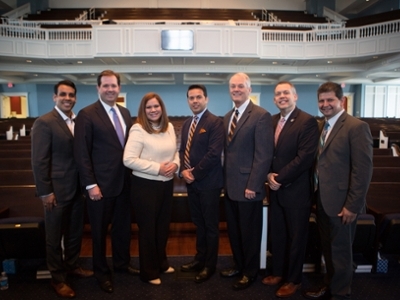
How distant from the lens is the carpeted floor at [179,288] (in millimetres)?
2285

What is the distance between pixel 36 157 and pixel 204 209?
1.21 metres

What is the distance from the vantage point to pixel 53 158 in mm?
2285

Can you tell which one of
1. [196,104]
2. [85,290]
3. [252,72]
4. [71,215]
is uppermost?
[252,72]

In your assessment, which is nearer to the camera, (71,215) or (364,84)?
(71,215)

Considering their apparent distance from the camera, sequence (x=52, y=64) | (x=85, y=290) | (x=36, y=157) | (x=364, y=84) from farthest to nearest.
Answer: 1. (x=364, y=84)
2. (x=52, y=64)
3. (x=85, y=290)
4. (x=36, y=157)

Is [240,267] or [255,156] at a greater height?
[255,156]

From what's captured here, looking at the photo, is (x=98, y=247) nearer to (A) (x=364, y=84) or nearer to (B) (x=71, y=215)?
(B) (x=71, y=215)

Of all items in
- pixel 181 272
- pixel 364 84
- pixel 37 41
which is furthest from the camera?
pixel 364 84

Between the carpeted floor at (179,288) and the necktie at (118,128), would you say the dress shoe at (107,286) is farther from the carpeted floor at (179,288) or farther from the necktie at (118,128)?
the necktie at (118,128)

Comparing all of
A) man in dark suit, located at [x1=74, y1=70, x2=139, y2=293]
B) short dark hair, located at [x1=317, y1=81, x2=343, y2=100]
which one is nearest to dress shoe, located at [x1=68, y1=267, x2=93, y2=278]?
man in dark suit, located at [x1=74, y1=70, x2=139, y2=293]

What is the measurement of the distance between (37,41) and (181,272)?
1073cm

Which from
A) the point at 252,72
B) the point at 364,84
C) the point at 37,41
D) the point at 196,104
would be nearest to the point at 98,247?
the point at 196,104

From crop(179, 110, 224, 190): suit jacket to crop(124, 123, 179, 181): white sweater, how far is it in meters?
0.16

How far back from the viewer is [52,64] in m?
12.4
